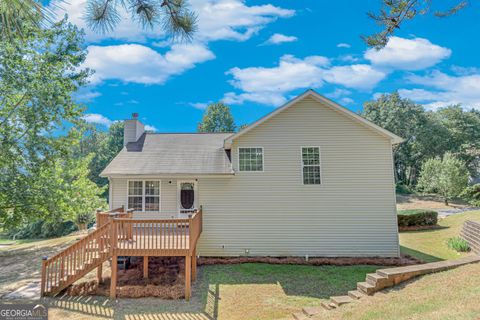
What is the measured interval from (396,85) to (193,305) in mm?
45239

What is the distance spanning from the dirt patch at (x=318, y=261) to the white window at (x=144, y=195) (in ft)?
10.6

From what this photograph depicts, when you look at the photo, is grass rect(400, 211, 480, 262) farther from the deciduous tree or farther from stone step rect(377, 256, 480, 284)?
the deciduous tree

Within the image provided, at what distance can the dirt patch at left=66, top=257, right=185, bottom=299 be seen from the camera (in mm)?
7730

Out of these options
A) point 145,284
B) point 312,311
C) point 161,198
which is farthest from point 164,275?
point 312,311

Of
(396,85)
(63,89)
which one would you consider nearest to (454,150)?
(396,85)

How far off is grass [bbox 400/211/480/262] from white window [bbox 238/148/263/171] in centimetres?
773

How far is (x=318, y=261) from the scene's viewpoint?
1064 centimetres

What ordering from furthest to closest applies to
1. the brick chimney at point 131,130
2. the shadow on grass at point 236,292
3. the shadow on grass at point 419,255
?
the brick chimney at point 131,130 < the shadow on grass at point 419,255 < the shadow on grass at point 236,292

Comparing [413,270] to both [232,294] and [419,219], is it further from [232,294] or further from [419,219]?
[419,219]

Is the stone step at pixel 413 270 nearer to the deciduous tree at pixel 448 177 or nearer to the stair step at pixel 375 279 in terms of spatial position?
the stair step at pixel 375 279

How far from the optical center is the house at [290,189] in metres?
11.4

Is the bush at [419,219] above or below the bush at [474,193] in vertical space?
below

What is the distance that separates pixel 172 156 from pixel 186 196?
7.15ft

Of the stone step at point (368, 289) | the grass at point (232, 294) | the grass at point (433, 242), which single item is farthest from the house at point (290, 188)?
the stone step at point (368, 289)
